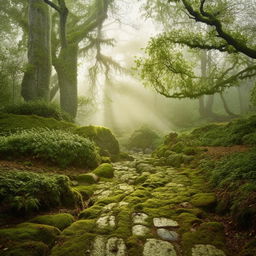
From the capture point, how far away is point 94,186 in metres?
5.32

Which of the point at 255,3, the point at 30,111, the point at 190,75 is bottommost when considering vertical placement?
the point at 30,111

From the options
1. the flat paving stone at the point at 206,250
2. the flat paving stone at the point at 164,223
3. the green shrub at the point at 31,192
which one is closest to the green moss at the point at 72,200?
the green shrub at the point at 31,192

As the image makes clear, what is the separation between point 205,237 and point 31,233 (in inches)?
90.0

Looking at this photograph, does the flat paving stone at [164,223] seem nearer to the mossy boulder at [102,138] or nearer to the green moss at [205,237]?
the green moss at [205,237]

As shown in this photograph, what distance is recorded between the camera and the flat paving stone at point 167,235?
290 centimetres

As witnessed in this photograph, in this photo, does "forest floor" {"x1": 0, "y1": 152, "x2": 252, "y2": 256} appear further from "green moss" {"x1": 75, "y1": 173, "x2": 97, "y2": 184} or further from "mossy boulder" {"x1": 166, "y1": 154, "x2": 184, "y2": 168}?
"mossy boulder" {"x1": 166, "y1": 154, "x2": 184, "y2": 168}

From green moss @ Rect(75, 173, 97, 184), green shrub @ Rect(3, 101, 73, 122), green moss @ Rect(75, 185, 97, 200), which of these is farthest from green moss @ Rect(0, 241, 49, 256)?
green shrub @ Rect(3, 101, 73, 122)

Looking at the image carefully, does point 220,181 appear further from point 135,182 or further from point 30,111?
point 30,111

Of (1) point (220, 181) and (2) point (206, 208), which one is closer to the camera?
(2) point (206, 208)

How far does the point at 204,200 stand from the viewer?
3.99 meters

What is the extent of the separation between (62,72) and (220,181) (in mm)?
12152

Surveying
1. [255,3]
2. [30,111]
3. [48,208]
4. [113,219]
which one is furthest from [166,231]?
[255,3]

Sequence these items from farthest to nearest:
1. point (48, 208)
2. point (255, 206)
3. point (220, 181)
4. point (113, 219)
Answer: point (220, 181), point (48, 208), point (113, 219), point (255, 206)

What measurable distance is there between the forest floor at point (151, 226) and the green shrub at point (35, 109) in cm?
628
